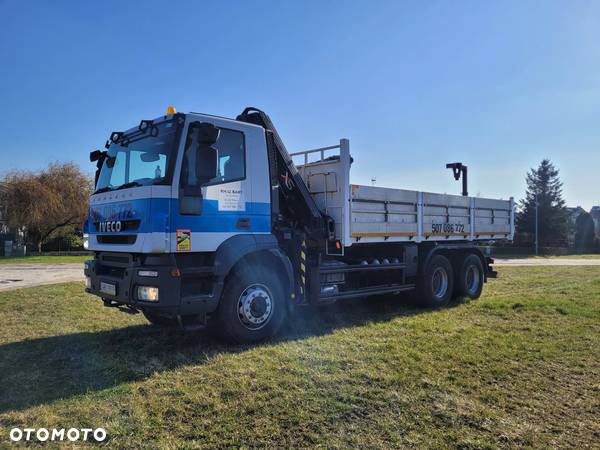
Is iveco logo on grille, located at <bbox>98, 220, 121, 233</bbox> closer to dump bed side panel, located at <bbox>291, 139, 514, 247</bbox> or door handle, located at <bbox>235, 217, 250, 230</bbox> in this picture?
door handle, located at <bbox>235, 217, 250, 230</bbox>

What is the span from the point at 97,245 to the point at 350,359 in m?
3.75

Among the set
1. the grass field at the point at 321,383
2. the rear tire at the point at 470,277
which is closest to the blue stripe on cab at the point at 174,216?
the grass field at the point at 321,383

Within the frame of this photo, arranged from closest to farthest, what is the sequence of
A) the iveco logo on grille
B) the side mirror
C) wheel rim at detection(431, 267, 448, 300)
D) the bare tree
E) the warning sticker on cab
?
the warning sticker on cab, the iveco logo on grille, the side mirror, wheel rim at detection(431, 267, 448, 300), the bare tree

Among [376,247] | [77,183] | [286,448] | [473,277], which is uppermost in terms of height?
[77,183]

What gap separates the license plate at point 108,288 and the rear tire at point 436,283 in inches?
227

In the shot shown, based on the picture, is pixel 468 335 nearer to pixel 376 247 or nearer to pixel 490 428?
pixel 376 247

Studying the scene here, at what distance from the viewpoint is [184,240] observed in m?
5.50

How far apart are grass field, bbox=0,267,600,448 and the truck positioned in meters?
0.63

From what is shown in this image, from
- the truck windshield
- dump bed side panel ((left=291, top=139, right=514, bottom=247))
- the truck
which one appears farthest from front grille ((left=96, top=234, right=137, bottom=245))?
dump bed side panel ((left=291, top=139, right=514, bottom=247))

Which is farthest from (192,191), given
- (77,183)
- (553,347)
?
(77,183)

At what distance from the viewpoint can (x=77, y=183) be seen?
3203cm

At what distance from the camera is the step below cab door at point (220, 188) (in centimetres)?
552

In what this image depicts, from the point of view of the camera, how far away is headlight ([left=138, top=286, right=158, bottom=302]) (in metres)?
5.23

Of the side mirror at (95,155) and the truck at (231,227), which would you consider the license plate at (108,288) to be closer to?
the truck at (231,227)
